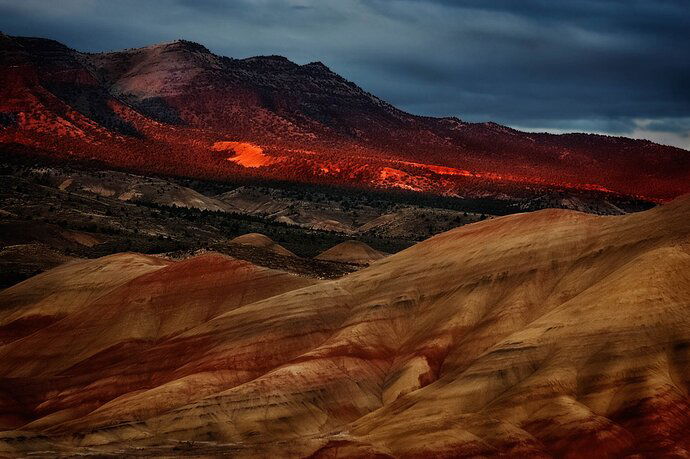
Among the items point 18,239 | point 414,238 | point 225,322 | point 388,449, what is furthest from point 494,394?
point 414,238

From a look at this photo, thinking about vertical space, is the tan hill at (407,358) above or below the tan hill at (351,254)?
above

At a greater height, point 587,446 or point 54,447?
point 587,446

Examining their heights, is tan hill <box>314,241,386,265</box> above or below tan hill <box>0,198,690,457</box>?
below

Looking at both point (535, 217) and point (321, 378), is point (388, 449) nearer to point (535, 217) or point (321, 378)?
point (321, 378)

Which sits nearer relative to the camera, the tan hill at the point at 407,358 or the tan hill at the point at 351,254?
the tan hill at the point at 407,358
